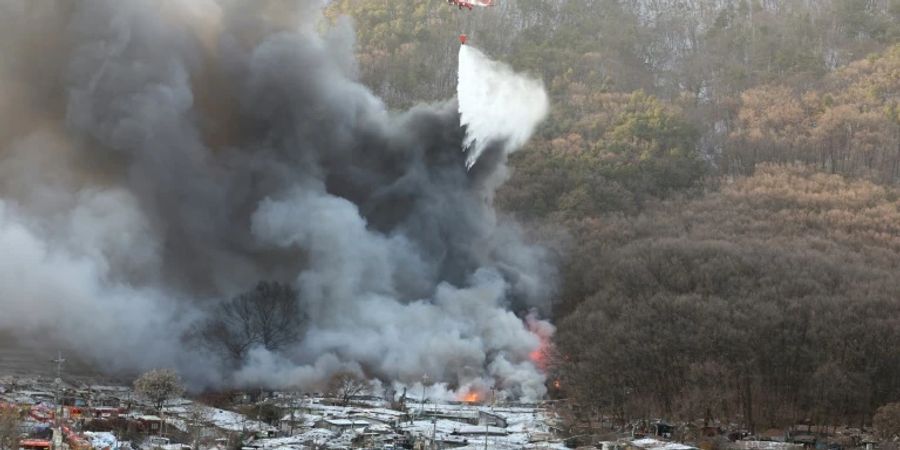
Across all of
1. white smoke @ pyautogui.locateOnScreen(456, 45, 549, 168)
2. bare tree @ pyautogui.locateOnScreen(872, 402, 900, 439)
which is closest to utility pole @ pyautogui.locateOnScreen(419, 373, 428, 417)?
white smoke @ pyautogui.locateOnScreen(456, 45, 549, 168)

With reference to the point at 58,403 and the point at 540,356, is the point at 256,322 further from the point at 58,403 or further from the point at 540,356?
the point at 540,356

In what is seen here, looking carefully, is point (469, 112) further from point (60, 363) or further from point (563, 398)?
point (60, 363)

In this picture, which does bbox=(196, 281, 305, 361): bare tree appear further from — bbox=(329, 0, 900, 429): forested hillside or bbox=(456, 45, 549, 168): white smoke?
bbox=(456, 45, 549, 168): white smoke

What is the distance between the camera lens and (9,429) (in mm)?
47281

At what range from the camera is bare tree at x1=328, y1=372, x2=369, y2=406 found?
64750 millimetres

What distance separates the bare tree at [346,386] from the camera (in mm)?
64750

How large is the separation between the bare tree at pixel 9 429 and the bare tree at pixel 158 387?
29.4ft

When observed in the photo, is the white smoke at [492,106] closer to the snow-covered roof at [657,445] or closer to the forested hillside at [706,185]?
the forested hillside at [706,185]

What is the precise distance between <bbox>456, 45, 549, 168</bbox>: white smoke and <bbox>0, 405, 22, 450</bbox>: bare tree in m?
40.6

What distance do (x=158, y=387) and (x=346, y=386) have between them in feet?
35.0

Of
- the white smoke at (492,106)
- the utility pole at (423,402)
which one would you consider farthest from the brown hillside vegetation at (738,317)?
the white smoke at (492,106)

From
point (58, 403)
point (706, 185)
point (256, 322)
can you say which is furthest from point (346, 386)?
point (706, 185)

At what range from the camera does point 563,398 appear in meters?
70.5

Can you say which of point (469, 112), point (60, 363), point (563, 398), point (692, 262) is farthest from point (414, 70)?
point (60, 363)
